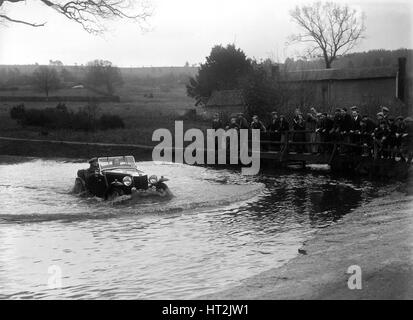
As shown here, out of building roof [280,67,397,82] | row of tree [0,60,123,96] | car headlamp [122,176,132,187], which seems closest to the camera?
car headlamp [122,176,132,187]

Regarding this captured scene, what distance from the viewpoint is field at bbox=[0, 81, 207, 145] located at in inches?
1852

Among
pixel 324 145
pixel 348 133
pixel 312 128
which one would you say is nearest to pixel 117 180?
pixel 348 133

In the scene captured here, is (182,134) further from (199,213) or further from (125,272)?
(125,272)

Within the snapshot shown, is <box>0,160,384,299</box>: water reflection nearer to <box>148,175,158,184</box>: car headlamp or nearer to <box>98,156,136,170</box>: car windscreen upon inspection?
<box>148,175,158,184</box>: car headlamp

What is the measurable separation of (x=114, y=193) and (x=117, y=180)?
16.5 inches

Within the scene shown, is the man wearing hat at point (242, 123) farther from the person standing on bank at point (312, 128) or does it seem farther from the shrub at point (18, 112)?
the shrub at point (18, 112)

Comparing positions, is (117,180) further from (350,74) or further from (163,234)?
(350,74)

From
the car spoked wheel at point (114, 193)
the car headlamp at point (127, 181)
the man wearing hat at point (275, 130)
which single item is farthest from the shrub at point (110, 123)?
the car headlamp at point (127, 181)

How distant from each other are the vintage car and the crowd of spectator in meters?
8.66

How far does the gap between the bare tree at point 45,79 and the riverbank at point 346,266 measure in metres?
55.1

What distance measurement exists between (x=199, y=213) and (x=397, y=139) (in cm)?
917

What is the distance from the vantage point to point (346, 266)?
29.9 feet

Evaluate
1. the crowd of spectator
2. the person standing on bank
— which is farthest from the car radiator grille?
the person standing on bank
